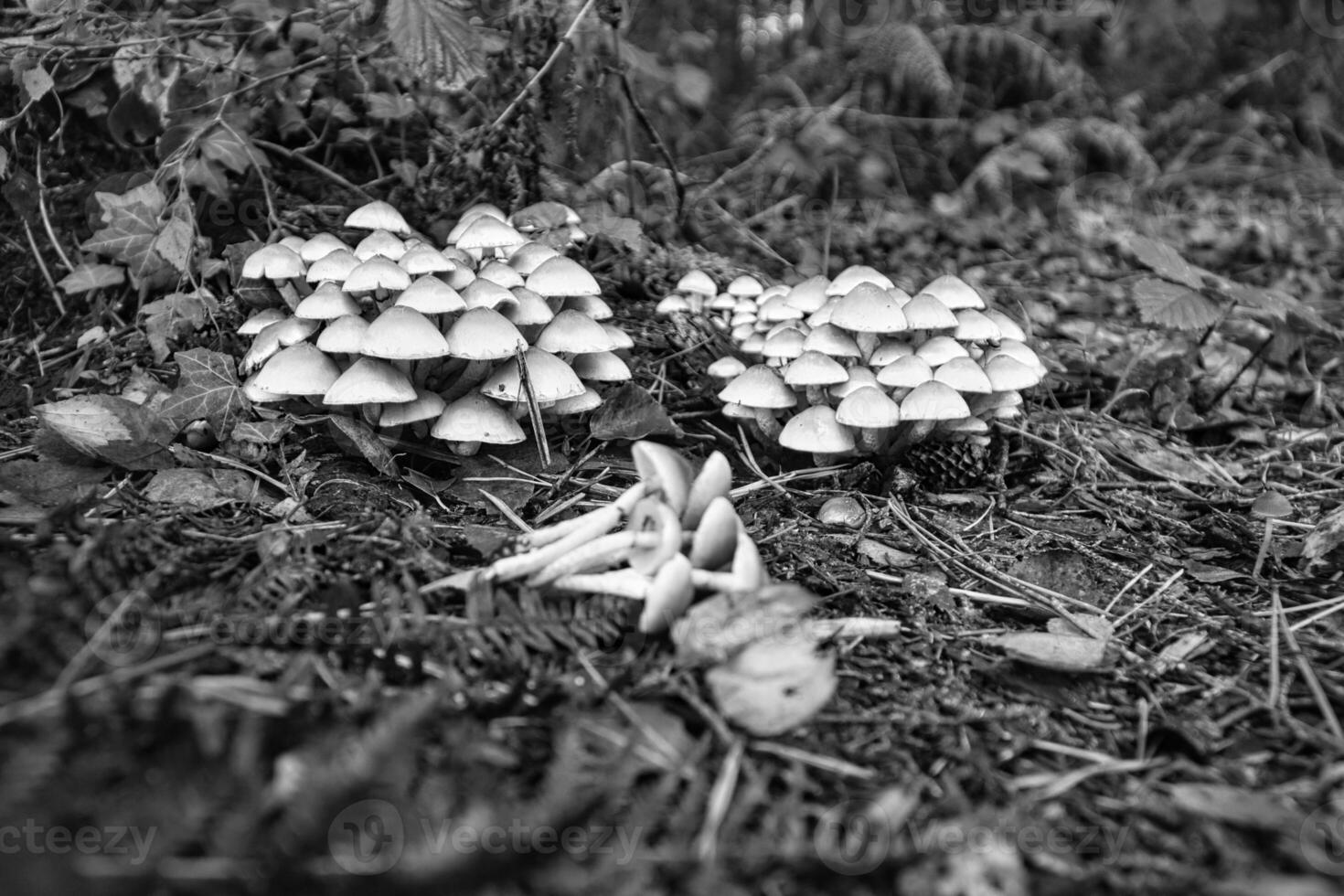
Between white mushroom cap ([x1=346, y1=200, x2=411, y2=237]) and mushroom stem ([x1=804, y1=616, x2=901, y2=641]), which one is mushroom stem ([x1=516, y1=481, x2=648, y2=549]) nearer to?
mushroom stem ([x1=804, y1=616, x2=901, y2=641])

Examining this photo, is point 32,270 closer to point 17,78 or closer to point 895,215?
point 17,78

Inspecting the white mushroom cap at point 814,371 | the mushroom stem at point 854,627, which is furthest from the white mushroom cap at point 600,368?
the mushroom stem at point 854,627

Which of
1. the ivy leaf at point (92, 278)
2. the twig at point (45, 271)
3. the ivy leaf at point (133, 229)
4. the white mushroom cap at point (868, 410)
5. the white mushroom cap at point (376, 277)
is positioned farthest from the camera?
the twig at point (45, 271)

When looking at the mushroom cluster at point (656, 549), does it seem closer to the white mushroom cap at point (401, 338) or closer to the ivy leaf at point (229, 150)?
the white mushroom cap at point (401, 338)

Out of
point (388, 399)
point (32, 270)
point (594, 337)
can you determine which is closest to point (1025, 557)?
point (594, 337)

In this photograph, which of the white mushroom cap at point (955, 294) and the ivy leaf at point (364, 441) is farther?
the white mushroom cap at point (955, 294)

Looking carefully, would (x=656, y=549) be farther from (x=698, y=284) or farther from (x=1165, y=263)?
(x=1165, y=263)

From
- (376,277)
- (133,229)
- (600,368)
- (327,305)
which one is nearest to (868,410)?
(600,368)
